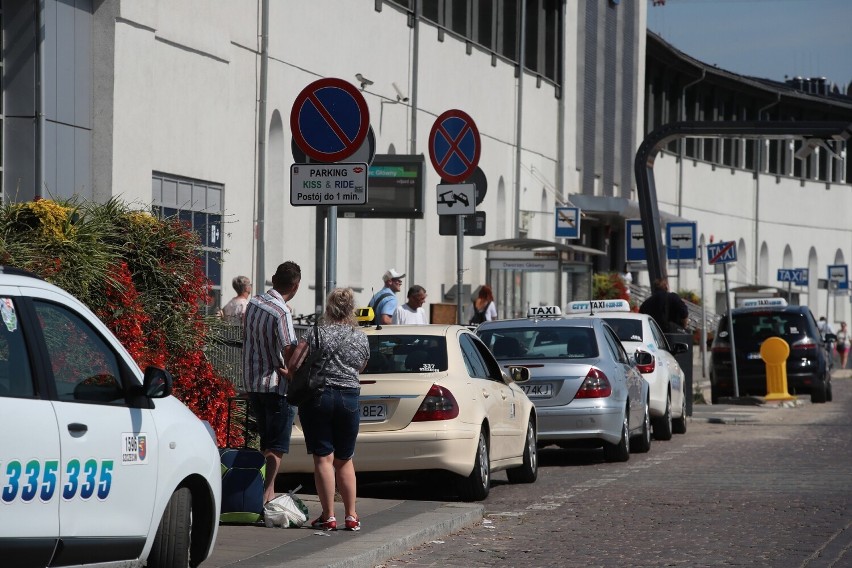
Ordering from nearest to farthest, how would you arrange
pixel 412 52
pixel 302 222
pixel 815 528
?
pixel 815 528 < pixel 302 222 < pixel 412 52

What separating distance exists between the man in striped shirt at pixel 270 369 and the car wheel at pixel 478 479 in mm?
2291

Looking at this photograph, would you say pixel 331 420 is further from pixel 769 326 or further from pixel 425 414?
pixel 769 326

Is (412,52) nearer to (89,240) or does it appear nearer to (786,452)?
(786,452)

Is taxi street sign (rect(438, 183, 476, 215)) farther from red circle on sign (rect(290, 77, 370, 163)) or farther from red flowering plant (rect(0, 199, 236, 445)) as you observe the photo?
red circle on sign (rect(290, 77, 370, 163))

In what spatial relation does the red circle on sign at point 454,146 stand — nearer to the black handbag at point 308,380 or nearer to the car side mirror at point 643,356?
the car side mirror at point 643,356

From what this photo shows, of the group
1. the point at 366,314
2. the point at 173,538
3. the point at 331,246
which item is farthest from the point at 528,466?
the point at 173,538

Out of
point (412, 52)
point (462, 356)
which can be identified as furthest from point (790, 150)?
point (462, 356)

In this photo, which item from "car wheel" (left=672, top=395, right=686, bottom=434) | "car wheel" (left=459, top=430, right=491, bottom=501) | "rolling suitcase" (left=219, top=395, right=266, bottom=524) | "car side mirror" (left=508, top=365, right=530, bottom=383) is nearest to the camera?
"rolling suitcase" (left=219, top=395, right=266, bottom=524)

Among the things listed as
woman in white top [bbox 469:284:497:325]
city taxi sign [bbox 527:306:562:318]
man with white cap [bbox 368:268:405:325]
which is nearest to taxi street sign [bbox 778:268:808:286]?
woman in white top [bbox 469:284:497:325]

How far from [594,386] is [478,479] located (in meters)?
4.04

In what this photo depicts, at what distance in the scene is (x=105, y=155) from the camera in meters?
22.8

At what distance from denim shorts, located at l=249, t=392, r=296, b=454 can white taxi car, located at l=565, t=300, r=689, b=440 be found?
1005 centimetres

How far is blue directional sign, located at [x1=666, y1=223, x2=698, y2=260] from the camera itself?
110ft

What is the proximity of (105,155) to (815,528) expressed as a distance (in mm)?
12899
